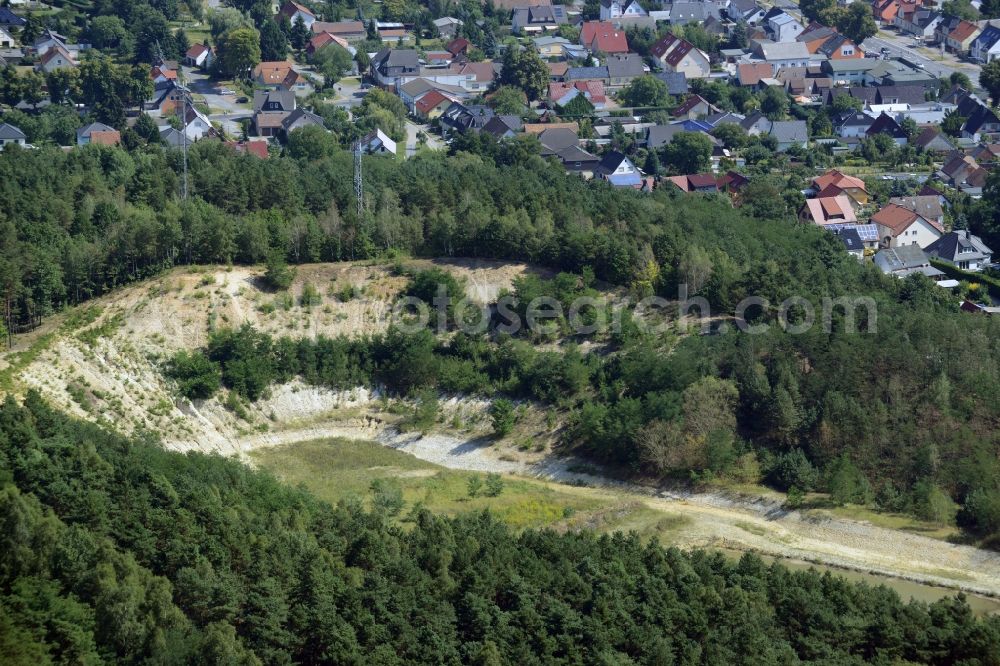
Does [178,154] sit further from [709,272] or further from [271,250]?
[709,272]

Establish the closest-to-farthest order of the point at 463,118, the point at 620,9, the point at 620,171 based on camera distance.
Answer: the point at 620,171
the point at 463,118
the point at 620,9

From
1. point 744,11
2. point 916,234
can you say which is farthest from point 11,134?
point 744,11

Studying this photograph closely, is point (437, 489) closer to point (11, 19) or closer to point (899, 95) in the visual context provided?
point (899, 95)

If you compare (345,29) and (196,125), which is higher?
(345,29)

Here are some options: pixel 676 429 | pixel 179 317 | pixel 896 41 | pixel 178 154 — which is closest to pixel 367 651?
pixel 676 429

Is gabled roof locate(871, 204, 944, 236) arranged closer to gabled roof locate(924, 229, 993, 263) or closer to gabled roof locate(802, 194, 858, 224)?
gabled roof locate(802, 194, 858, 224)

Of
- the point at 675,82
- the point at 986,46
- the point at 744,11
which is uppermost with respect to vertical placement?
the point at 744,11

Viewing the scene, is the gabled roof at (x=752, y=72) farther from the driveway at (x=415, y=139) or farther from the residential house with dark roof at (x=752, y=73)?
the driveway at (x=415, y=139)
